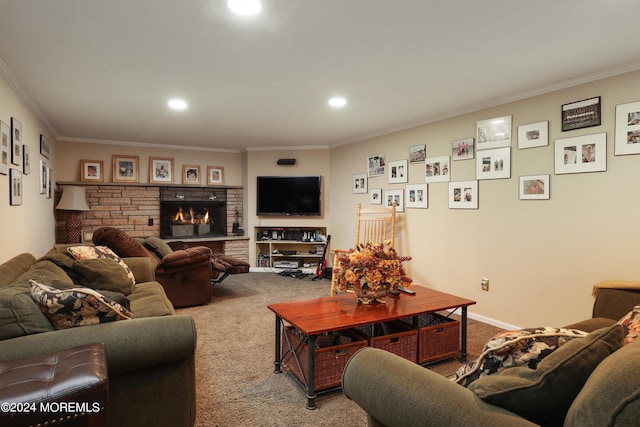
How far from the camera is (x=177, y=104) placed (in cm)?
368

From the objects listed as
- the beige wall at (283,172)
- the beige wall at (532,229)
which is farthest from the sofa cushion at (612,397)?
the beige wall at (283,172)

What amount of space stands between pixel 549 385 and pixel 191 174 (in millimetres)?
6151

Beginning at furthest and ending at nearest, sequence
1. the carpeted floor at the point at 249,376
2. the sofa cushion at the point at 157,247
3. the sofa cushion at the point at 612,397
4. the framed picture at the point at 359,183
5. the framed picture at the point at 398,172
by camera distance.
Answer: the framed picture at the point at 359,183 → the framed picture at the point at 398,172 → the sofa cushion at the point at 157,247 → the carpeted floor at the point at 249,376 → the sofa cushion at the point at 612,397

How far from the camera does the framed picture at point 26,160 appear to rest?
331 cm

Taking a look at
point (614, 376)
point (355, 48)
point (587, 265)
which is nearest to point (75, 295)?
point (614, 376)

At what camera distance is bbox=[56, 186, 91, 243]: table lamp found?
16.8 feet

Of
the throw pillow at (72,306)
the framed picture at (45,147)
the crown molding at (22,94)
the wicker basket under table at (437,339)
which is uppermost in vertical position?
the crown molding at (22,94)

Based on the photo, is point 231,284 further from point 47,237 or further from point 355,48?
point 355,48

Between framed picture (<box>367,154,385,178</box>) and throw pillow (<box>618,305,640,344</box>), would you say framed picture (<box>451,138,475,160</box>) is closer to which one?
framed picture (<box>367,154,385,178</box>)

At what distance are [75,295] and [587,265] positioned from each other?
352 centimetres

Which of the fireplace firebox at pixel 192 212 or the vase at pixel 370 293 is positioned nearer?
the vase at pixel 370 293

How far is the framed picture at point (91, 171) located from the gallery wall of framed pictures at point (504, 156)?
4.19 m

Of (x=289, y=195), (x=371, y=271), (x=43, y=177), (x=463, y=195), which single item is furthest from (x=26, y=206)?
(x=463, y=195)

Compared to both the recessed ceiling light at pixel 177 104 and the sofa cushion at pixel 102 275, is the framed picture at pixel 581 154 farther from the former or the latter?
the sofa cushion at pixel 102 275
